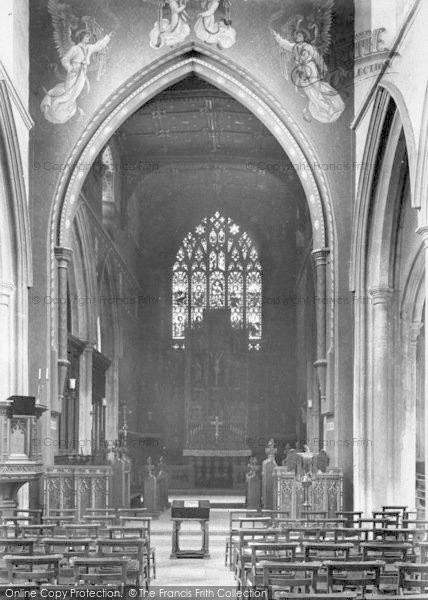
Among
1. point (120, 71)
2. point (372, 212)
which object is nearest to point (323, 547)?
point (372, 212)

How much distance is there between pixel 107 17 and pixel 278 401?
679 inches

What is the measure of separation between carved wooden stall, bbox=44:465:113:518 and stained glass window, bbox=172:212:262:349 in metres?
17.7

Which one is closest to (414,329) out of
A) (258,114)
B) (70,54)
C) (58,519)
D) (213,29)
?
(258,114)

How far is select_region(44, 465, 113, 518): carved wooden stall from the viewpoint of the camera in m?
16.8

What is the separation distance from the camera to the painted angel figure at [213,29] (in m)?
18.9

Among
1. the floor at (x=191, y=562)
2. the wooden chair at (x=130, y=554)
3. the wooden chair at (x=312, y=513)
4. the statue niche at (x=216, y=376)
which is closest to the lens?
the wooden chair at (x=130, y=554)

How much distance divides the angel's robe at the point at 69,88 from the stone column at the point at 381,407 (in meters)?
6.73

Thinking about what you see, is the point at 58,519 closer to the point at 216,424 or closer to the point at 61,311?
the point at 61,311

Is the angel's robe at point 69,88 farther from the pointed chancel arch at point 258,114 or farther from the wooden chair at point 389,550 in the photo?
the wooden chair at point 389,550

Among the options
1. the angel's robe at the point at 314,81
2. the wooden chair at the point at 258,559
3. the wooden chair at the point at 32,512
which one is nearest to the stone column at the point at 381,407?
the angel's robe at the point at 314,81

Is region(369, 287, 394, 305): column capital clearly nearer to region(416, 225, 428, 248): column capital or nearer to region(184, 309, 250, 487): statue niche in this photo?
region(416, 225, 428, 248): column capital

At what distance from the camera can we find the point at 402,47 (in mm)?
14977

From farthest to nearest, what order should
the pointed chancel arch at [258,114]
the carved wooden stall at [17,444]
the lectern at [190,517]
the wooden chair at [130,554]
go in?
the pointed chancel arch at [258,114] < the lectern at [190,517] < the carved wooden stall at [17,444] < the wooden chair at [130,554]

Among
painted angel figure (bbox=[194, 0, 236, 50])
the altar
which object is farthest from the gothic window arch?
the altar
